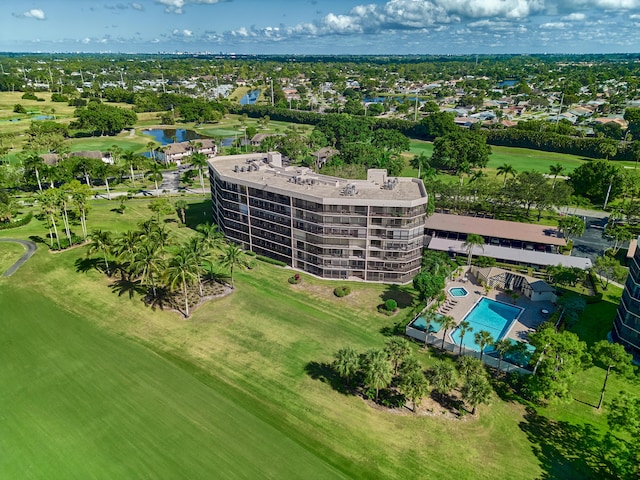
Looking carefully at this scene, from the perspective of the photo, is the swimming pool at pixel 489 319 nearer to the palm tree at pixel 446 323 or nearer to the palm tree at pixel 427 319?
the palm tree at pixel 446 323

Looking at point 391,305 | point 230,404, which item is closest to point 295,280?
point 391,305

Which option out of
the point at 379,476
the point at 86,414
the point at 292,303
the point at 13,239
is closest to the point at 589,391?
the point at 379,476

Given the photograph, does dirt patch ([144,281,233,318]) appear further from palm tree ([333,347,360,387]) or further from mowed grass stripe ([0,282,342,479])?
palm tree ([333,347,360,387])

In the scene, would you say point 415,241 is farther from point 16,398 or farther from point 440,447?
point 16,398

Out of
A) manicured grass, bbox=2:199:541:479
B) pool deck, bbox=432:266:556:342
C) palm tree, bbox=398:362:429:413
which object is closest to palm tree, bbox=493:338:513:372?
manicured grass, bbox=2:199:541:479

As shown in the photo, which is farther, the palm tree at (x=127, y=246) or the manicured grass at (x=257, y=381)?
the palm tree at (x=127, y=246)

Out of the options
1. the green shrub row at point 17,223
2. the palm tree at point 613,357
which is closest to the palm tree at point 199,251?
the palm tree at point 613,357
